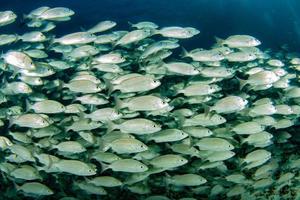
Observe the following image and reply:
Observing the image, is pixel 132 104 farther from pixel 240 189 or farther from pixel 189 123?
pixel 240 189

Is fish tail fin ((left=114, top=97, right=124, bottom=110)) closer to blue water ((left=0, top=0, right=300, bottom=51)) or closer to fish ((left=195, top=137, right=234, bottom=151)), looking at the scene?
fish ((left=195, top=137, right=234, bottom=151))

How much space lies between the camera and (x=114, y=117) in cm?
654

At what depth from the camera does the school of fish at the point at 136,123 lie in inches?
260

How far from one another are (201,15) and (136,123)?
16351mm

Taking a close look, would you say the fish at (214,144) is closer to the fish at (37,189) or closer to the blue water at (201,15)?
the fish at (37,189)

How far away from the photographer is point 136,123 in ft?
20.9

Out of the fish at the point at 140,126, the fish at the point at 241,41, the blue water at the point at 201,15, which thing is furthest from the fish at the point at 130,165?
the blue water at the point at 201,15

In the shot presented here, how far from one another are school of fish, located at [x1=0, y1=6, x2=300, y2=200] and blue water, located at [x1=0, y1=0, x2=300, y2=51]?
8158 millimetres

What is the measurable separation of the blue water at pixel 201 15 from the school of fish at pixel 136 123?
816 centimetres

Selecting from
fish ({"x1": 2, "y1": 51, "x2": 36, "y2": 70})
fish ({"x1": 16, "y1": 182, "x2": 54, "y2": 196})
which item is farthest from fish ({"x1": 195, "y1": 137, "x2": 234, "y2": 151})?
fish ({"x1": 2, "y1": 51, "x2": 36, "y2": 70})

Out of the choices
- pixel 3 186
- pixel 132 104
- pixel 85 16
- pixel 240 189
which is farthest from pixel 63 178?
pixel 85 16

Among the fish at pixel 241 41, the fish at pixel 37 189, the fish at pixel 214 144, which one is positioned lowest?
the fish at pixel 37 189

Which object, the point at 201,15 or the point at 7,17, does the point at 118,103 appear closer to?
the point at 7,17

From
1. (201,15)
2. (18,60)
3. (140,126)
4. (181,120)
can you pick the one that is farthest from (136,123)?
(201,15)
